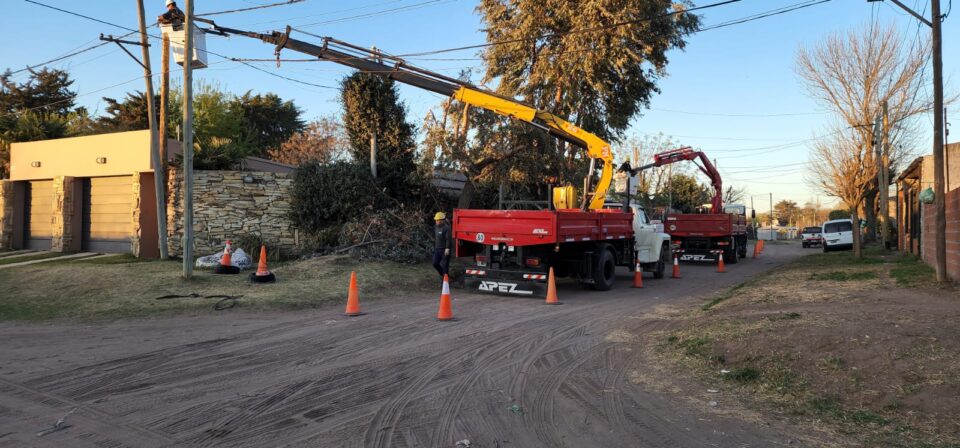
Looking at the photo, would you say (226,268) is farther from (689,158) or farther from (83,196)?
(689,158)

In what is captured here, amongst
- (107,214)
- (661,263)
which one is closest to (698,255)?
(661,263)

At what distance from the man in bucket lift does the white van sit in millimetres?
32463

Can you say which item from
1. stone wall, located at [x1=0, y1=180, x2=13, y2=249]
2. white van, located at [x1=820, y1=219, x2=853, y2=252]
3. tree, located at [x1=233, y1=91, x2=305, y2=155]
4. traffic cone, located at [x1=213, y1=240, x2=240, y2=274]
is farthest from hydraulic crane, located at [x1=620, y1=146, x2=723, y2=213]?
tree, located at [x1=233, y1=91, x2=305, y2=155]

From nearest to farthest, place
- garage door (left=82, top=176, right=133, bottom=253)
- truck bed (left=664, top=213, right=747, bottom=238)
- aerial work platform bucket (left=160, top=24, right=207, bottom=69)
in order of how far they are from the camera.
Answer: aerial work platform bucket (left=160, top=24, right=207, bottom=69), garage door (left=82, top=176, right=133, bottom=253), truck bed (left=664, top=213, right=747, bottom=238)

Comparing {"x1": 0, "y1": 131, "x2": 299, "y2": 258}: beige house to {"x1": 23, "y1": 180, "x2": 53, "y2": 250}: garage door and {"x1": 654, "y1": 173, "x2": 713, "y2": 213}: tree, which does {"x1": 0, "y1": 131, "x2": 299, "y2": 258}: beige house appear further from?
{"x1": 654, "y1": 173, "x2": 713, "y2": 213}: tree

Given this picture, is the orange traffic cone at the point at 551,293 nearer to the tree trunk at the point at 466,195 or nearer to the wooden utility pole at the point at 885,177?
the tree trunk at the point at 466,195

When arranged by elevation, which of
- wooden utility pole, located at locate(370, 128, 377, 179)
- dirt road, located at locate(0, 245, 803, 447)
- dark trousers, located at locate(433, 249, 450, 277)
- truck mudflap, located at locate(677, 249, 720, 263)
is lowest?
dirt road, located at locate(0, 245, 803, 447)

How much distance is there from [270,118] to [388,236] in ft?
103

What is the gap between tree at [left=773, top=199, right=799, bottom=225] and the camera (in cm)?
10988

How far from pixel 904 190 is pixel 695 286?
59.9 ft

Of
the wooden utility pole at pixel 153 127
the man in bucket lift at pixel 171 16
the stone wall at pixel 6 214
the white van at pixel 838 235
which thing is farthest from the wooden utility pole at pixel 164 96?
the white van at pixel 838 235

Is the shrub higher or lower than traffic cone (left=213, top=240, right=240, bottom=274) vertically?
higher

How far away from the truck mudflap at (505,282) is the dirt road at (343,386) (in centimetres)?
253

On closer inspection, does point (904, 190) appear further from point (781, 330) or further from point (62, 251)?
point (62, 251)
